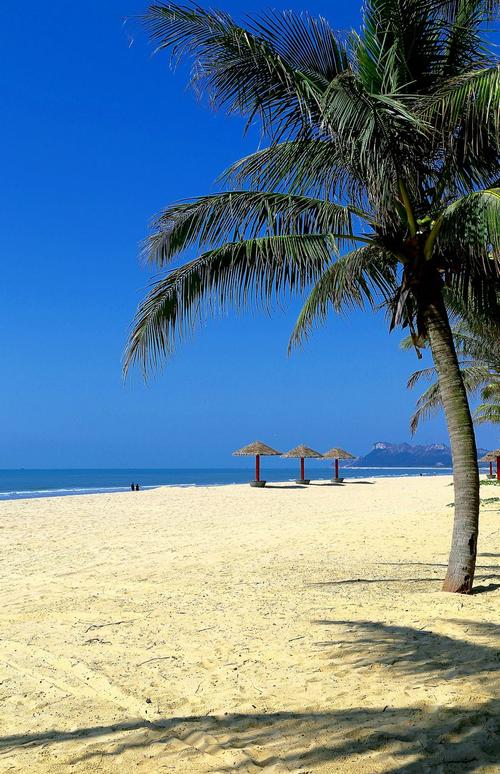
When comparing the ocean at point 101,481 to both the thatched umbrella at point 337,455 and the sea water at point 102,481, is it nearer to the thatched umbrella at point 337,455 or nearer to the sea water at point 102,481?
the sea water at point 102,481

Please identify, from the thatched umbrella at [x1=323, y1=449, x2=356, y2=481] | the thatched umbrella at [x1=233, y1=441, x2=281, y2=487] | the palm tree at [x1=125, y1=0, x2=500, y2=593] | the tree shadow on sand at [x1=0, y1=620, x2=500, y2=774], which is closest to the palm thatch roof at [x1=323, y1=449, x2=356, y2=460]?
the thatched umbrella at [x1=323, y1=449, x2=356, y2=481]

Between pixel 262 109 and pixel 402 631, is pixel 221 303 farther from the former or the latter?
pixel 402 631

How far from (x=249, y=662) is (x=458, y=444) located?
3.01m

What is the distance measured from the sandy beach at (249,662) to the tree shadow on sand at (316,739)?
0.01m

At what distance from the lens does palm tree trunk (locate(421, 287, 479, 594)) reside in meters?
6.42

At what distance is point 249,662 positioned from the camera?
16.1 ft

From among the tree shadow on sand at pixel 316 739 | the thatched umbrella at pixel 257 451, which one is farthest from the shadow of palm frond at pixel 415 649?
the thatched umbrella at pixel 257 451

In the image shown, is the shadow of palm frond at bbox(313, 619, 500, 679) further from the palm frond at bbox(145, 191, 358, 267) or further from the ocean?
the ocean

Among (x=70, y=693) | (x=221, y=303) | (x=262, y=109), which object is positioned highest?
(x=262, y=109)

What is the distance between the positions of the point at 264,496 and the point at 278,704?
22.0 meters

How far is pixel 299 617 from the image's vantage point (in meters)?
6.13

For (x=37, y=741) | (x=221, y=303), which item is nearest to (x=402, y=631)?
(x=37, y=741)

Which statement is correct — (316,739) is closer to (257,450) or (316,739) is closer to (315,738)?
(315,738)

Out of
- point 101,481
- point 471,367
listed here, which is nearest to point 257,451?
point 471,367
